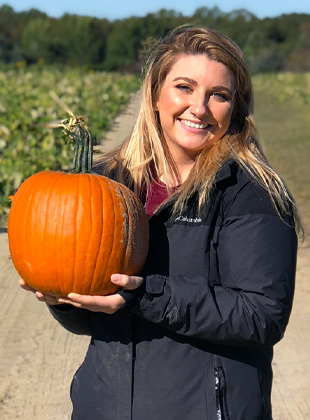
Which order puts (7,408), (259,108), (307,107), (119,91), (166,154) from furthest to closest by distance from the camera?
(259,108) → (307,107) → (119,91) → (7,408) → (166,154)

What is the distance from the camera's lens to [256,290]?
2305 mm

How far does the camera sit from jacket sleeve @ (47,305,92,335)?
261cm

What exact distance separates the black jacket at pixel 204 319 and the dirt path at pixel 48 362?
5.53 ft

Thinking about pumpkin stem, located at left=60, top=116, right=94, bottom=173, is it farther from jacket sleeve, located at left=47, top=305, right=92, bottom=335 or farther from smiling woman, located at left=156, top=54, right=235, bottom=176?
jacket sleeve, located at left=47, top=305, right=92, bottom=335

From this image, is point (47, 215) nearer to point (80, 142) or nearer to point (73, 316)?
point (80, 142)

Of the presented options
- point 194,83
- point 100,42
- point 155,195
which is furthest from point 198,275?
point 100,42

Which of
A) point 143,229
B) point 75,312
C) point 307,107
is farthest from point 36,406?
point 307,107

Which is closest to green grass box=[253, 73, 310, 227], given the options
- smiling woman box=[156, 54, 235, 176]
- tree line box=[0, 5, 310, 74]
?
smiling woman box=[156, 54, 235, 176]

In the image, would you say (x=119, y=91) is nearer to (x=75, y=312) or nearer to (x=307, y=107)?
(x=307, y=107)

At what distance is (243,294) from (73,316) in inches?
23.0

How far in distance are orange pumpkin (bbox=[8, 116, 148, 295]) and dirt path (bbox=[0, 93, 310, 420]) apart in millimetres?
1642

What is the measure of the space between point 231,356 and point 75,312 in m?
0.51

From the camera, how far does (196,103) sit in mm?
2562

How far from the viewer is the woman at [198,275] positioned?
231 cm
